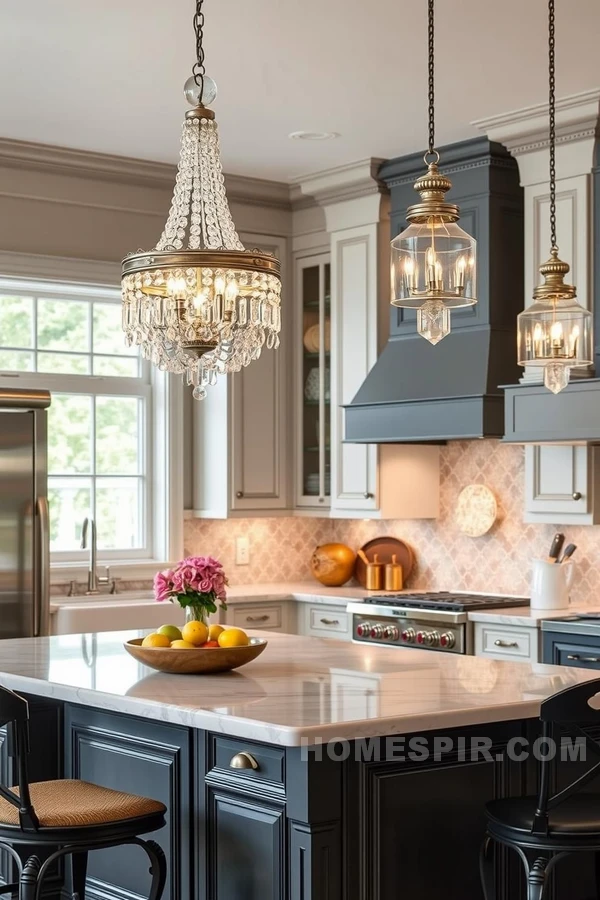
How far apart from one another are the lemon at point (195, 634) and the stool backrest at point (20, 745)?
68 cm

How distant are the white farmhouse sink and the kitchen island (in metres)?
1.89

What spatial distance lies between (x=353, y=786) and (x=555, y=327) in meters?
1.25

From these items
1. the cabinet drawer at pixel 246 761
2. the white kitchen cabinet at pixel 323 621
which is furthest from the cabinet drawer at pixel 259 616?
the cabinet drawer at pixel 246 761

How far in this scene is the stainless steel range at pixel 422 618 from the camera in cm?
533

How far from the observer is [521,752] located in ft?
10.3

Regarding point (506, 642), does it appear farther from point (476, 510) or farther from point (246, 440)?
point (246, 440)

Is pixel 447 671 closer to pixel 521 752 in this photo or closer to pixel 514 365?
pixel 521 752

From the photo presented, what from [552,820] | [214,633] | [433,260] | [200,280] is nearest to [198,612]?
[214,633]

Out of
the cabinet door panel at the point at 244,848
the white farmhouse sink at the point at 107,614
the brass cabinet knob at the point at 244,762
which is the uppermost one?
the white farmhouse sink at the point at 107,614

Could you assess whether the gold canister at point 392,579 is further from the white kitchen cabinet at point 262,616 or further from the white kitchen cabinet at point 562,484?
the white kitchen cabinet at point 562,484

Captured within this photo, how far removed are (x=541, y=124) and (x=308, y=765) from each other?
331cm

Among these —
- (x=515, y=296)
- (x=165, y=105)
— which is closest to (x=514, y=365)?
(x=515, y=296)

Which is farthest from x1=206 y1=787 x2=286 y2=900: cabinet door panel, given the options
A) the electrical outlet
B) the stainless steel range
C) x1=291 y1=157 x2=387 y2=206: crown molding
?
x1=291 y1=157 x2=387 y2=206: crown molding

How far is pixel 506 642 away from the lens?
5164 millimetres
